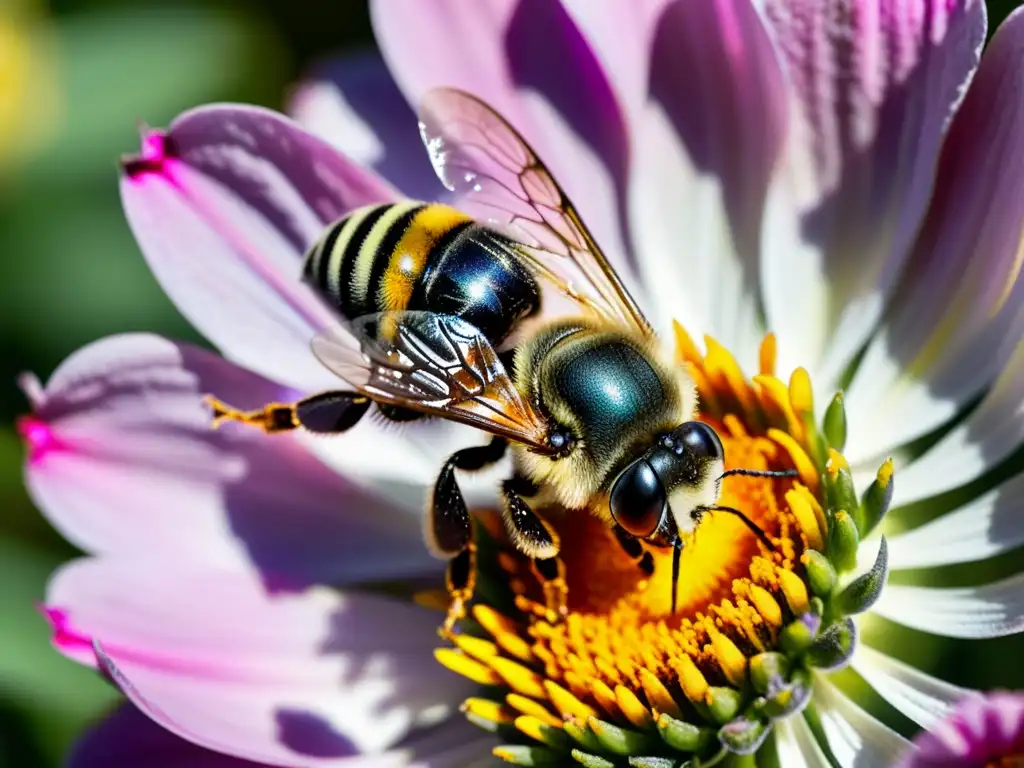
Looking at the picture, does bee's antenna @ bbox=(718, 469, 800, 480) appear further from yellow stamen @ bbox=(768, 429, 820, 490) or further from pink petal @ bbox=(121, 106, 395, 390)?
pink petal @ bbox=(121, 106, 395, 390)

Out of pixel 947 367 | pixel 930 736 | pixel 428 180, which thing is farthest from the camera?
pixel 428 180

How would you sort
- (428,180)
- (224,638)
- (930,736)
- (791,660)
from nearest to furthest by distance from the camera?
(930,736), (791,660), (224,638), (428,180)

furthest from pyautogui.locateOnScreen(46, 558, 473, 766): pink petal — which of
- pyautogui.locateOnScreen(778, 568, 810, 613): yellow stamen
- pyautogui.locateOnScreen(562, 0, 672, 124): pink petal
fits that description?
pyautogui.locateOnScreen(562, 0, 672, 124): pink petal

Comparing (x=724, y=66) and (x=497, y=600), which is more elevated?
(x=724, y=66)

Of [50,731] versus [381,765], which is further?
[50,731]

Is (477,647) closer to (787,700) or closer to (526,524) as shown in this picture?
(526,524)

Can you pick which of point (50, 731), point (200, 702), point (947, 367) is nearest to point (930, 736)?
point (947, 367)

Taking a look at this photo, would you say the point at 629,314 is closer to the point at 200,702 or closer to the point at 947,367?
the point at 947,367
